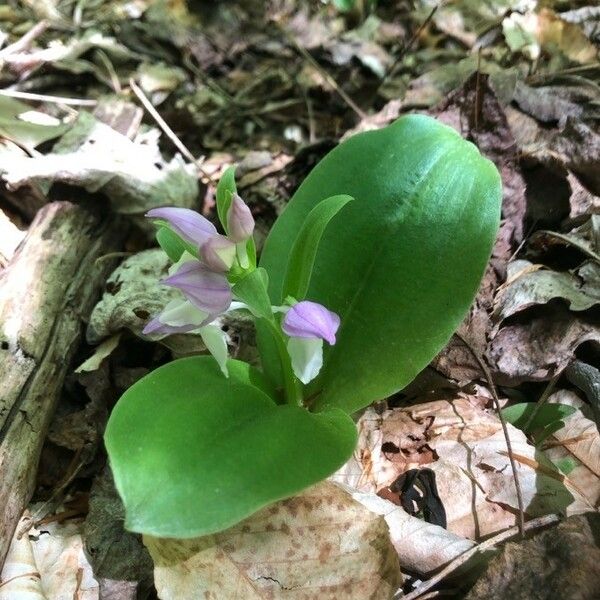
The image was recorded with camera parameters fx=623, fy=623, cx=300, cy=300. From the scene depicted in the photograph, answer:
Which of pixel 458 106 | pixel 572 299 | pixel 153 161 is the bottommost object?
pixel 572 299

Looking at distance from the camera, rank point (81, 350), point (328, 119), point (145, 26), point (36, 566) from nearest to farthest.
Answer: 1. point (36, 566)
2. point (81, 350)
3. point (328, 119)
4. point (145, 26)

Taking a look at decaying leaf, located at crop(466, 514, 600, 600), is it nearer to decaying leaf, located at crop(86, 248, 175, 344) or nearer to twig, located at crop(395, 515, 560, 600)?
twig, located at crop(395, 515, 560, 600)

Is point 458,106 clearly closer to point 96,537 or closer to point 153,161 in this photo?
point 153,161

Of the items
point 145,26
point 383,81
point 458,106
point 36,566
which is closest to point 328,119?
point 383,81

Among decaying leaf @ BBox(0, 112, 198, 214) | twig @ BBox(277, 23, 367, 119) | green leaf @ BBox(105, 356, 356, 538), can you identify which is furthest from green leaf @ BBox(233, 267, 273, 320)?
twig @ BBox(277, 23, 367, 119)

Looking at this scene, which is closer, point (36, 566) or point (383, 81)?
point (36, 566)

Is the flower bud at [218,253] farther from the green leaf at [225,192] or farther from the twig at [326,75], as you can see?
the twig at [326,75]

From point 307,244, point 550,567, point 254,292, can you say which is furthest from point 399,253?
point 550,567
